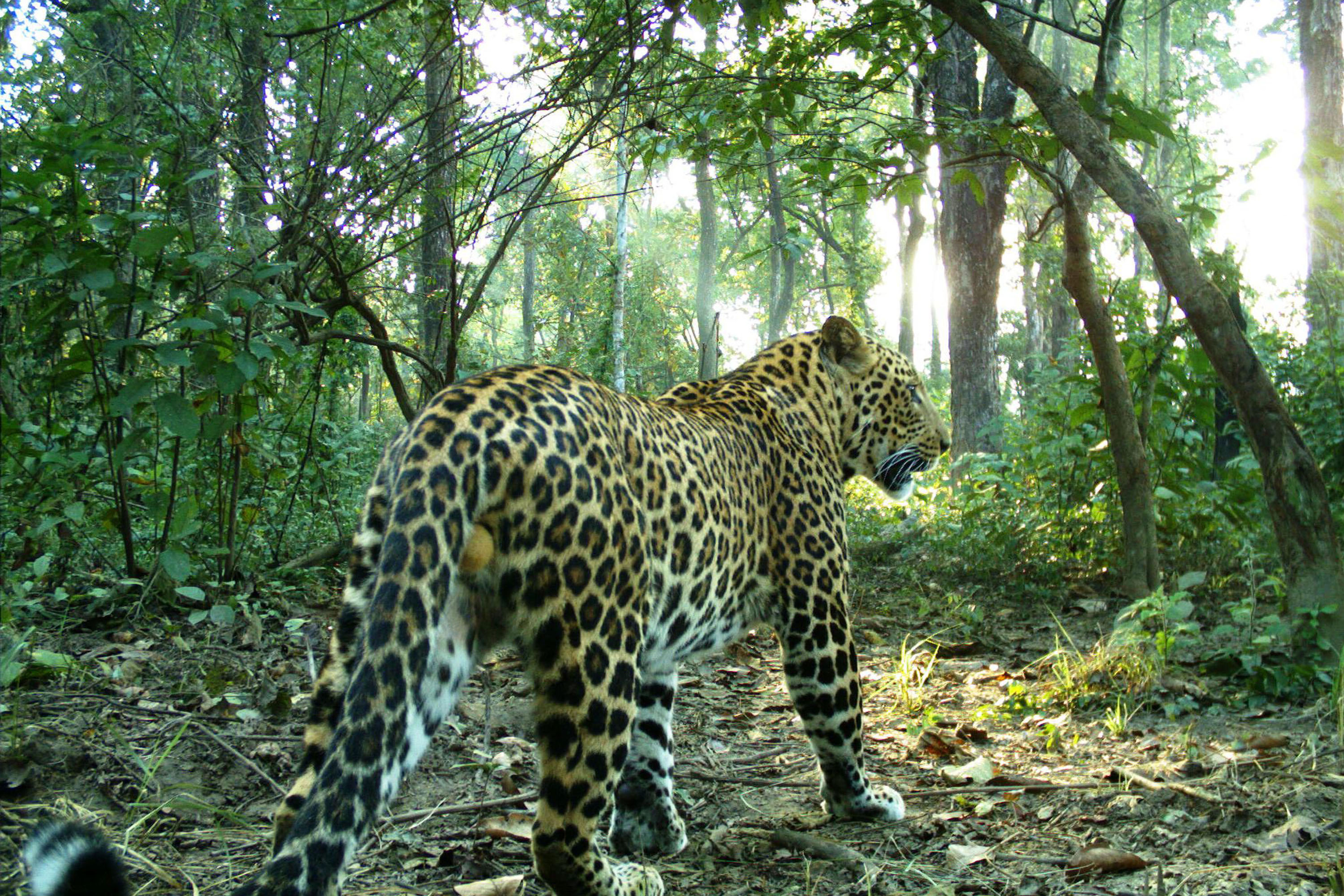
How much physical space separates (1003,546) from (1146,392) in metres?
1.80

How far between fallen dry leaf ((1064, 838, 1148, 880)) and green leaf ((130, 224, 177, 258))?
4.32 meters

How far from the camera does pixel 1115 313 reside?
23.8 ft

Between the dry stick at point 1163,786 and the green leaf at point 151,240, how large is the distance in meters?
4.66

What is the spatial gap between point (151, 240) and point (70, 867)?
2988 millimetres

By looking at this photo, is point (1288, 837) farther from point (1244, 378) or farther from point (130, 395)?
point (130, 395)

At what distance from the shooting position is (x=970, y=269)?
12375 mm

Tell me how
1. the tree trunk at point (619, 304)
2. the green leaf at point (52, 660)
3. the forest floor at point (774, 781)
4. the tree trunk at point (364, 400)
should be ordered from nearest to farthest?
the forest floor at point (774, 781) → the green leaf at point (52, 660) → the tree trunk at point (619, 304) → the tree trunk at point (364, 400)

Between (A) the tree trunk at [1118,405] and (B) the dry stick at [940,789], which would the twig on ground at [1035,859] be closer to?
(B) the dry stick at [940,789]

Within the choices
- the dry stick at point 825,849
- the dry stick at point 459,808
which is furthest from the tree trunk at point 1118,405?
the dry stick at point 459,808

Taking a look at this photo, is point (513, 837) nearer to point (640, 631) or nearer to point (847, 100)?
point (640, 631)

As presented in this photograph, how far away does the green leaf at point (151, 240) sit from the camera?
424 centimetres

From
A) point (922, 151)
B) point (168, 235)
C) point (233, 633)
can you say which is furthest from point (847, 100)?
point (233, 633)

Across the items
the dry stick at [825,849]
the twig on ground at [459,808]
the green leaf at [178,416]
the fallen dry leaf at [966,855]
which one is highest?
the green leaf at [178,416]

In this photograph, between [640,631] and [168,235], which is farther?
[168,235]
